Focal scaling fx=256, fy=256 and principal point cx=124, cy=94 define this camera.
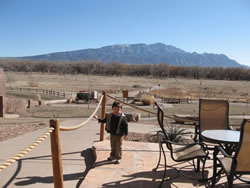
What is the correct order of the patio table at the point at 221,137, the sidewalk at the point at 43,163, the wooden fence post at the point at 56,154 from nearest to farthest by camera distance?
the wooden fence post at the point at 56,154, the patio table at the point at 221,137, the sidewalk at the point at 43,163

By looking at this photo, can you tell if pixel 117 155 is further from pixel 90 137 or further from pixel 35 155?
pixel 90 137

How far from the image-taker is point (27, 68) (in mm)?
155375

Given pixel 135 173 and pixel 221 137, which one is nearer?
pixel 221 137

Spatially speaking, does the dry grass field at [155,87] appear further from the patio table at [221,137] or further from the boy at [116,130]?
the patio table at [221,137]

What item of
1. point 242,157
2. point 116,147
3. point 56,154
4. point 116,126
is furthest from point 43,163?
point 242,157

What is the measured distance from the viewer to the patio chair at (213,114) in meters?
5.02

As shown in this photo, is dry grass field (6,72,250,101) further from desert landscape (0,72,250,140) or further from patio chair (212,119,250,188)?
patio chair (212,119,250,188)

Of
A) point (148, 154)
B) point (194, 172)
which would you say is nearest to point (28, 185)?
point (148, 154)

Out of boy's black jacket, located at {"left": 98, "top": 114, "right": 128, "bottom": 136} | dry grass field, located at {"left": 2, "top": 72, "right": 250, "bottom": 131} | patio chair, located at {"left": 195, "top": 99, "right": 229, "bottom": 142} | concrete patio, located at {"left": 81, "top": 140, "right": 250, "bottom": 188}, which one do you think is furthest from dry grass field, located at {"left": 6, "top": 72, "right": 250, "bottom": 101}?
boy's black jacket, located at {"left": 98, "top": 114, "right": 128, "bottom": 136}

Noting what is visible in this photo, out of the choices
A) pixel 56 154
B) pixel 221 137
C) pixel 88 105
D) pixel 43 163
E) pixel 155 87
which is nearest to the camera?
pixel 56 154

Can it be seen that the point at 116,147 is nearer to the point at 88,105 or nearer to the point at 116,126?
the point at 116,126

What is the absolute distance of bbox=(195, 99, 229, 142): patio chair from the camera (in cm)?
502

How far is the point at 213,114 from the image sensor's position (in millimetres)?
5062

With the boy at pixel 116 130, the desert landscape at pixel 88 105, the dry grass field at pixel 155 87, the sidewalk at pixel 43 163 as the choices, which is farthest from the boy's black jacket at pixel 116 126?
the dry grass field at pixel 155 87
